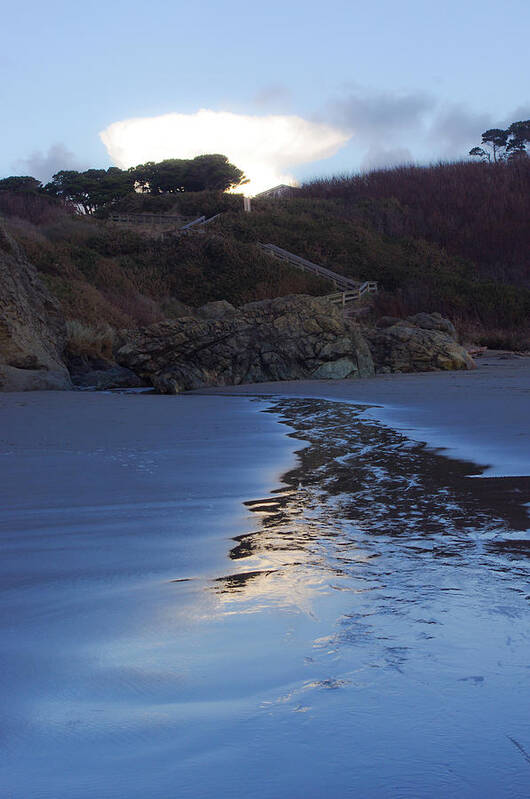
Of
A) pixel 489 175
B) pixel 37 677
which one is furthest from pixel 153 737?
pixel 489 175

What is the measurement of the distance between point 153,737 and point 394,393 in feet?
28.1

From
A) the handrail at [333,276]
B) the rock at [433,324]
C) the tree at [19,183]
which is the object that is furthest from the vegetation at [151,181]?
the rock at [433,324]

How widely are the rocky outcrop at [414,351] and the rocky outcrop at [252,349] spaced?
34.7 inches

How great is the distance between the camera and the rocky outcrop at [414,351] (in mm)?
13805

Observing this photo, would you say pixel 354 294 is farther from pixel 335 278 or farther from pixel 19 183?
pixel 19 183

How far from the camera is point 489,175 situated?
41.8 m

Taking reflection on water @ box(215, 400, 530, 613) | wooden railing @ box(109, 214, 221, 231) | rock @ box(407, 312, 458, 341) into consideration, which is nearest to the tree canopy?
wooden railing @ box(109, 214, 221, 231)

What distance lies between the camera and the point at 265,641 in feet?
5.47

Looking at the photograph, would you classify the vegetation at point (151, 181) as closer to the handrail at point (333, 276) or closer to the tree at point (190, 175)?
the tree at point (190, 175)

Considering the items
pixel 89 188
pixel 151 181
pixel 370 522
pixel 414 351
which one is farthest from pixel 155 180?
pixel 370 522

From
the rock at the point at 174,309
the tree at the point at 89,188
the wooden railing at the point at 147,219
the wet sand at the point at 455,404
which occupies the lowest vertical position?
the wet sand at the point at 455,404

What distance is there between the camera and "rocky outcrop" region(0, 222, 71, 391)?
1062 centimetres

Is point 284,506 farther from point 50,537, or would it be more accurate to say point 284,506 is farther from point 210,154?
point 210,154

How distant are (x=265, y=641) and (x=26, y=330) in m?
10.5
